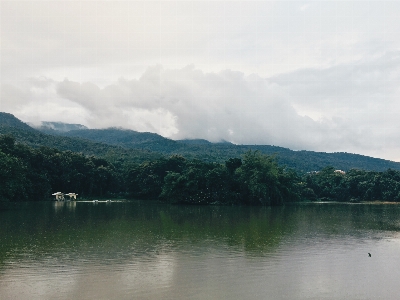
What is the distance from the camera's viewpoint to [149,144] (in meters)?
172

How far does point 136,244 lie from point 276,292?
37.1 ft

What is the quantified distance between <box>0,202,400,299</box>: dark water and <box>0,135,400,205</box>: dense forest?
37.5m

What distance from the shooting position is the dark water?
14320mm

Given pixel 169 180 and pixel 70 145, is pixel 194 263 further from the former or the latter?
pixel 70 145

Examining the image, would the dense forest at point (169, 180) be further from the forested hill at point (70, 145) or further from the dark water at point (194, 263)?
the dark water at point (194, 263)

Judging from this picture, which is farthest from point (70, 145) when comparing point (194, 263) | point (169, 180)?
point (194, 263)

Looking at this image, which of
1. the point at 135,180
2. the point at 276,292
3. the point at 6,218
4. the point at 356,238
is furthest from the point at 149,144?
the point at 276,292

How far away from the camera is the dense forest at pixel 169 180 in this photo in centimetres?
6888

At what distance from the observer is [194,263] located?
734 inches

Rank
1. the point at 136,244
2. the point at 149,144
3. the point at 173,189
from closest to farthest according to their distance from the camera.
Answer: the point at 136,244 < the point at 173,189 < the point at 149,144

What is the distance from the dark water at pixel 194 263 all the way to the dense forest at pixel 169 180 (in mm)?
37483

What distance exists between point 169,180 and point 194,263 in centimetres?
5242

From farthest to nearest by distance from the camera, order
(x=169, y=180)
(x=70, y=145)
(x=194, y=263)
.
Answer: (x=70, y=145), (x=169, y=180), (x=194, y=263)

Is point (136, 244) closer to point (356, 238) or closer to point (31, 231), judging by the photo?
point (31, 231)
